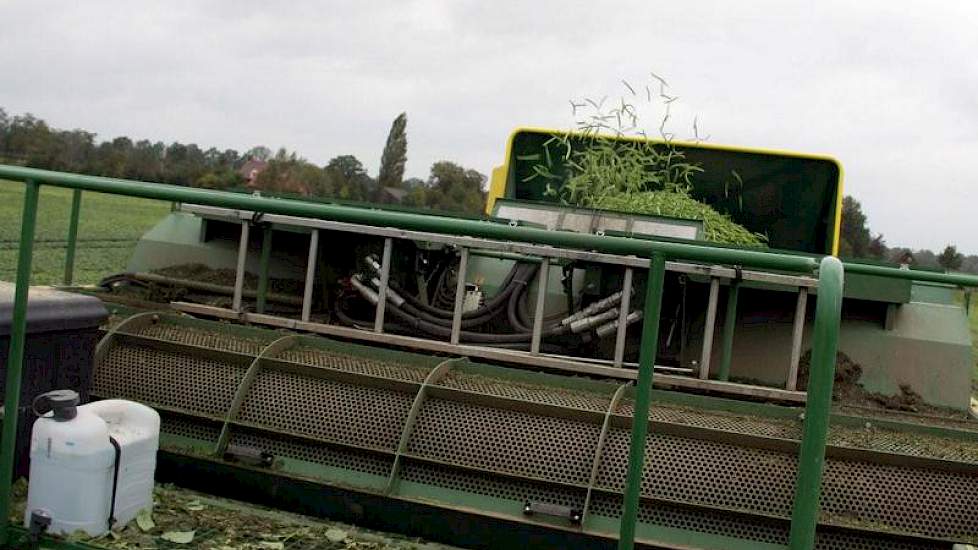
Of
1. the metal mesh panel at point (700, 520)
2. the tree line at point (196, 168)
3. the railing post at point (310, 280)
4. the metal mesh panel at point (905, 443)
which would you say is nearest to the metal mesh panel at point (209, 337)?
the railing post at point (310, 280)

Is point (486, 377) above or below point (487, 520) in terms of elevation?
above

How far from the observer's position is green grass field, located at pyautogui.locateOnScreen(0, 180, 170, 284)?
15945mm

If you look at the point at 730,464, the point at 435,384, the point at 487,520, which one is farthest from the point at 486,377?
the point at 730,464

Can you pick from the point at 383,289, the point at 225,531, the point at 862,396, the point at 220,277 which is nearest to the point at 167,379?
the point at 225,531

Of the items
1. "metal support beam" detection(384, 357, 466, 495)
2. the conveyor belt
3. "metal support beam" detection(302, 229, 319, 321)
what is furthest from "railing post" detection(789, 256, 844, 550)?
"metal support beam" detection(302, 229, 319, 321)

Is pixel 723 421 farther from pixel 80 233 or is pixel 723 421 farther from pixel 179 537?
pixel 80 233

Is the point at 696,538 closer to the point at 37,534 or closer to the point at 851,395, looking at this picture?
the point at 851,395

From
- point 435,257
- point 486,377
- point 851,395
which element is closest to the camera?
point 486,377

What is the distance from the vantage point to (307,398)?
3947mm

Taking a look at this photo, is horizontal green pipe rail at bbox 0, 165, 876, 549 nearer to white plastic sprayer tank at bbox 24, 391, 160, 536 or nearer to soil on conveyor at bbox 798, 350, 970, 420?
white plastic sprayer tank at bbox 24, 391, 160, 536

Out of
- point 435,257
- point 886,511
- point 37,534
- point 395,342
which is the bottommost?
point 37,534

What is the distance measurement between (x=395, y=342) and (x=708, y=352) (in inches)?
51.3

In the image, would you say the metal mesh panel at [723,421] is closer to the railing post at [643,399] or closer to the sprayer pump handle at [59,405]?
the railing post at [643,399]

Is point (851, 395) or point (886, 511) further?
point (851, 395)
